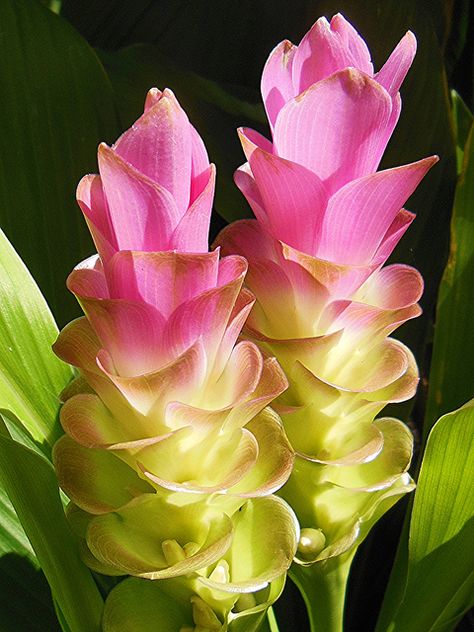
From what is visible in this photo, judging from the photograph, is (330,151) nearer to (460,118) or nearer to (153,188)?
(153,188)

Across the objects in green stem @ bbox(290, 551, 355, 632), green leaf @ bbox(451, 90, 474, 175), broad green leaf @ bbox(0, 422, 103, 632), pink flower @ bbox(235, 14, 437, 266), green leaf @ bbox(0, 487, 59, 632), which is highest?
pink flower @ bbox(235, 14, 437, 266)

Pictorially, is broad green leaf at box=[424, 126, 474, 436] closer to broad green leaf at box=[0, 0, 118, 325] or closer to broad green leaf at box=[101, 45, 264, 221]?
broad green leaf at box=[101, 45, 264, 221]

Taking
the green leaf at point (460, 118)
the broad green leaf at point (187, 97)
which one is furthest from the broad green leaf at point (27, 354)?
the green leaf at point (460, 118)

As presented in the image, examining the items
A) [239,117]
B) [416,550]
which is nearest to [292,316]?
[416,550]

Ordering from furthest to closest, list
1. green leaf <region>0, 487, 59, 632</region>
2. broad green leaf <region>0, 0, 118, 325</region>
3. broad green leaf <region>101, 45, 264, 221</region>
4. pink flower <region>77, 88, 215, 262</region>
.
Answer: broad green leaf <region>101, 45, 264, 221</region>, broad green leaf <region>0, 0, 118, 325</region>, green leaf <region>0, 487, 59, 632</region>, pink flower <region>77, 88, 215, 262</region>

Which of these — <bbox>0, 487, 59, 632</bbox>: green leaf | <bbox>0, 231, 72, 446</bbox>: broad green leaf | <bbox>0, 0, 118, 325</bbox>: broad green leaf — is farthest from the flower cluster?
<bbox>0, 0, 118, 325</bbox>: broad green leaf

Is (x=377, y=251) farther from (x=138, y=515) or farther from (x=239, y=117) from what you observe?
(x=239, y=117)

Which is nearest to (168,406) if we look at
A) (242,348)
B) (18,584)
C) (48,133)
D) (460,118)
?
(242,348)

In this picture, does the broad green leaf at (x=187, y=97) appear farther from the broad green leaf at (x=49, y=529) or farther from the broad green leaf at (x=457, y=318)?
the broad green leaf at (x=49, y=529)
